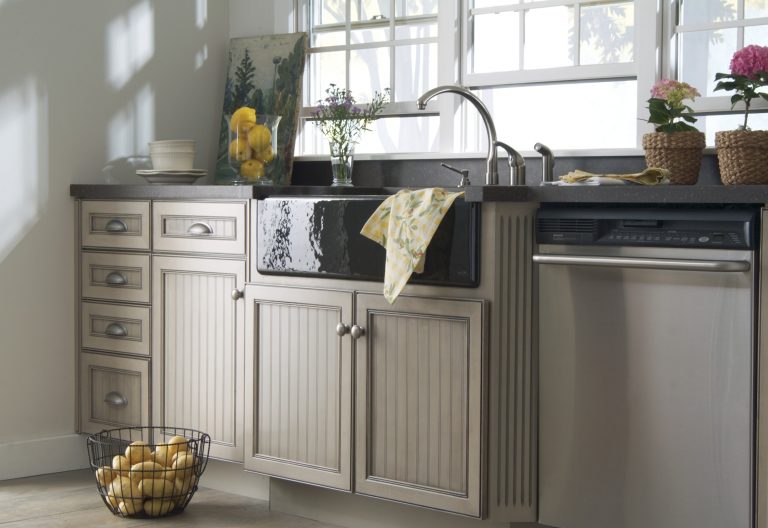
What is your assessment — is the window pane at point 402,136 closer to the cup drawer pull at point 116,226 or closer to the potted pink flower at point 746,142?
the cup drawer pull at point 116,226

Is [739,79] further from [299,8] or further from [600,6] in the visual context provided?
[299,8]

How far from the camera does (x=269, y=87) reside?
395 centimetres

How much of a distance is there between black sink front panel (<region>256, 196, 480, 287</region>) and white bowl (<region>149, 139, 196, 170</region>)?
717 mm

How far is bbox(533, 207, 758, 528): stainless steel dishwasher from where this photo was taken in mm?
2338

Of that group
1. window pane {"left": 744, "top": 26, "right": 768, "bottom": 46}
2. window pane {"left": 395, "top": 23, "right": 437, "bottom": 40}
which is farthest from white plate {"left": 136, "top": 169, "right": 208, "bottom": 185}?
window pane {"left": 744, "top": 26, "right": 768, "bottom": 46}

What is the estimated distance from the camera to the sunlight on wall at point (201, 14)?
4.03 m

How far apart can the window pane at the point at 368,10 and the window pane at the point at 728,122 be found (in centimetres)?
127

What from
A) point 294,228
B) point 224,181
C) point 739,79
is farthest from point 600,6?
point 224,181

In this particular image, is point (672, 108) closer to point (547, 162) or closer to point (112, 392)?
point (547, 162)

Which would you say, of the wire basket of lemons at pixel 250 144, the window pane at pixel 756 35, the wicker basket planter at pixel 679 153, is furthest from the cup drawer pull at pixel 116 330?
the window pane at pixel 756 35

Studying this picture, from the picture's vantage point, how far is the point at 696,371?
7.82 ft

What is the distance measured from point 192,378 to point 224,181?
3.09ft

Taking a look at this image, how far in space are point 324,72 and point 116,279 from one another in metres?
1.13

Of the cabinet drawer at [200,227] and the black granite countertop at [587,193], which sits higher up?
the black granite countertop at [587,193]
